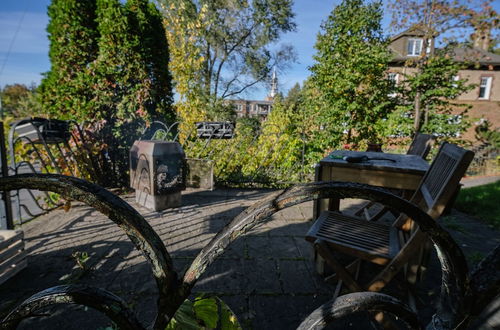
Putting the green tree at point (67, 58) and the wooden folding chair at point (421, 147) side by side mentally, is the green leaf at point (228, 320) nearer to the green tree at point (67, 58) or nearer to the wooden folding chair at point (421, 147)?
the wooden folding chair at point (421, 147)

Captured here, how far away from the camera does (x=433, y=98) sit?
7352mm

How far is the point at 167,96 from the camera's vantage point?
235 inches

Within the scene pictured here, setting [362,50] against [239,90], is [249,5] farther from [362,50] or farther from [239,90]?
[362,50]

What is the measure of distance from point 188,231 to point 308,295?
Result: 1842 mm

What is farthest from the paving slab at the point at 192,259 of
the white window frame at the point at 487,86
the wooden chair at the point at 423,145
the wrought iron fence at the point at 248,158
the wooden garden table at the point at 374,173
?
the white window frame at the point at 487,86

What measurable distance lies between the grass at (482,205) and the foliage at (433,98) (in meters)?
2.08

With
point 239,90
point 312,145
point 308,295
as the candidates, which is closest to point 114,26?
point 312,145

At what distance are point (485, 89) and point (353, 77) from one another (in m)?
20.6

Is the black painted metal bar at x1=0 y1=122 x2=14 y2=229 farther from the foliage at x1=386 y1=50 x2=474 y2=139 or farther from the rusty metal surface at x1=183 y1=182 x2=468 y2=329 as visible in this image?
the foliage at x1=386 y1=50 x2=474 y2=139

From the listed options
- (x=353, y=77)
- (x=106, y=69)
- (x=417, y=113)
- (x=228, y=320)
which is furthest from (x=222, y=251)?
(x=417, y=113)

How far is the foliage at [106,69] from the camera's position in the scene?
4.86m

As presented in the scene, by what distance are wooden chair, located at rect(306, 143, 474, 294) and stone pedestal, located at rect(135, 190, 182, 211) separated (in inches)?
104

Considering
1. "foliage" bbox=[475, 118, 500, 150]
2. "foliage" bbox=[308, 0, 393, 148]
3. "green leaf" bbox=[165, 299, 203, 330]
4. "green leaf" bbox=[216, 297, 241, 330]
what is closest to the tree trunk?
"foliage" bbox=[308, 0, 393, 148]

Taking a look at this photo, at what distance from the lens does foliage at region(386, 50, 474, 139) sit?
693 centimetres
